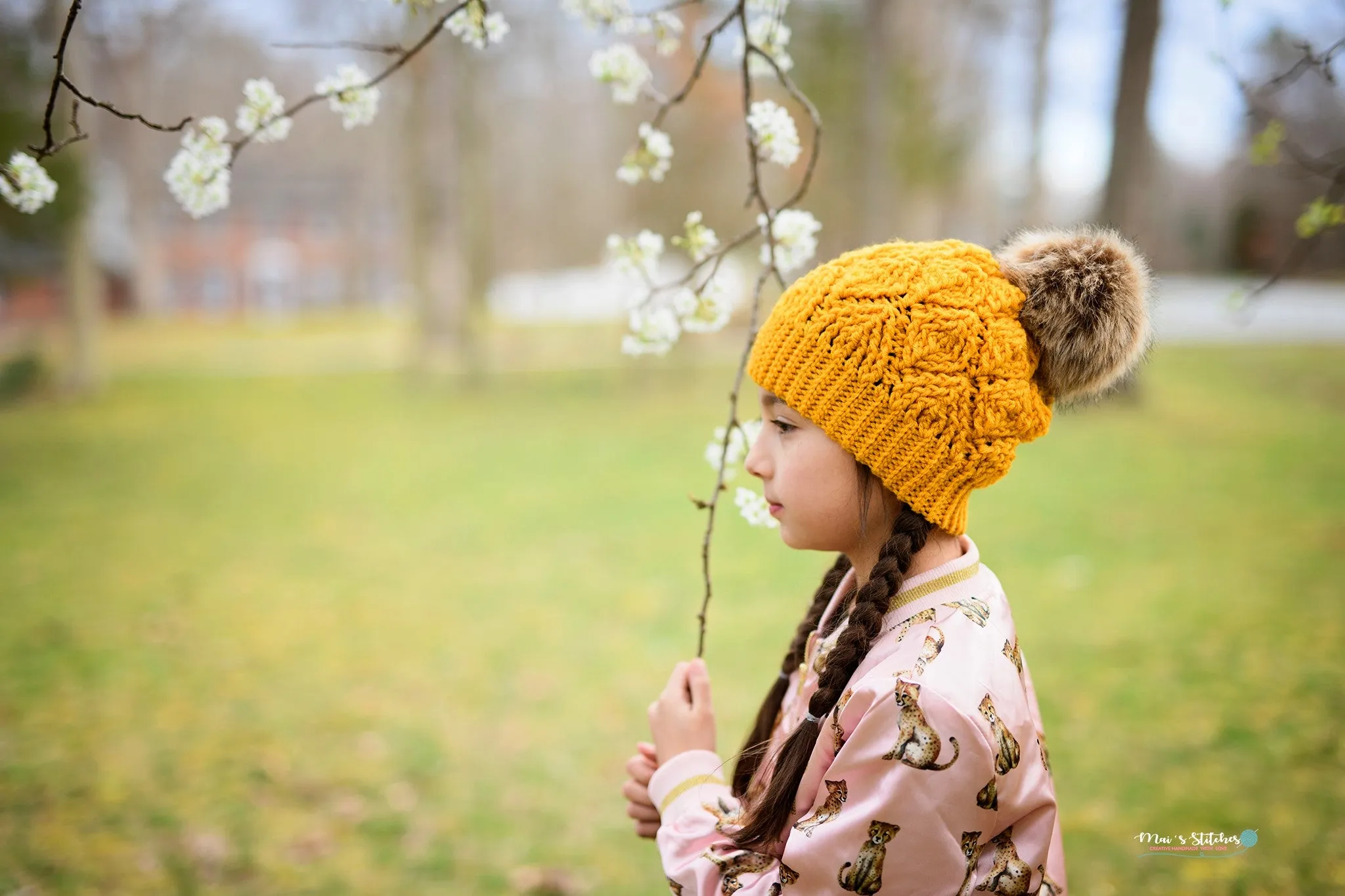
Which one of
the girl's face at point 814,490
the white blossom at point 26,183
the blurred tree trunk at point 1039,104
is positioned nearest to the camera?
the girl's face at point 814,490

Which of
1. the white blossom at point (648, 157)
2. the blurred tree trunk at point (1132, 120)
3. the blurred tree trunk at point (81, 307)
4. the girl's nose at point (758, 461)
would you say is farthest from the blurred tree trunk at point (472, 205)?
the girl's nose at point (758, 461)

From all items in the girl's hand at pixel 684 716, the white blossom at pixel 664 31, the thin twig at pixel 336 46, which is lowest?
the girl's hand at pixel 684 716

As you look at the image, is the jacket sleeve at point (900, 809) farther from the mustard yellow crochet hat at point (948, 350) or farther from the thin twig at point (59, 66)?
the thin twig at point (59, 66)

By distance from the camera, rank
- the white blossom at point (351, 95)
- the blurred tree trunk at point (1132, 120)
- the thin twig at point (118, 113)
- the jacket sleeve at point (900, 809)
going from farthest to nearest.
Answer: the blurred tree trunk at point (1132, 120) → the white blossom at point (351, 95) → the thin twig at point (118, 113) → the jacket sleeve at point (900, 809)

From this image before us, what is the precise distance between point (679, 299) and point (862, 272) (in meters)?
0.77

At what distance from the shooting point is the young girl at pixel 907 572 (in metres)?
1.33

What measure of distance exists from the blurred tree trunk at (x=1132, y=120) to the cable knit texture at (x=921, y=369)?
11.0 meters

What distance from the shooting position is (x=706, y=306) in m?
2.30

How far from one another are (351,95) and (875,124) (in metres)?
11.5

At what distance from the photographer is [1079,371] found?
5.10 feet

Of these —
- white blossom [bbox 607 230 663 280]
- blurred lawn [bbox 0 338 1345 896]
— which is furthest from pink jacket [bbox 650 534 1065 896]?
blurred lawn [bbox 0 338 1345 896]

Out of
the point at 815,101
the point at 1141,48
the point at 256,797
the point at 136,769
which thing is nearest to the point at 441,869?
the point at 256,797

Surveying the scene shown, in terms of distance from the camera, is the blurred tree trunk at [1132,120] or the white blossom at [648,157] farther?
the blurred tree trunk at [1132,120]

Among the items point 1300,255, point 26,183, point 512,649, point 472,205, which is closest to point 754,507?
point 26,183
